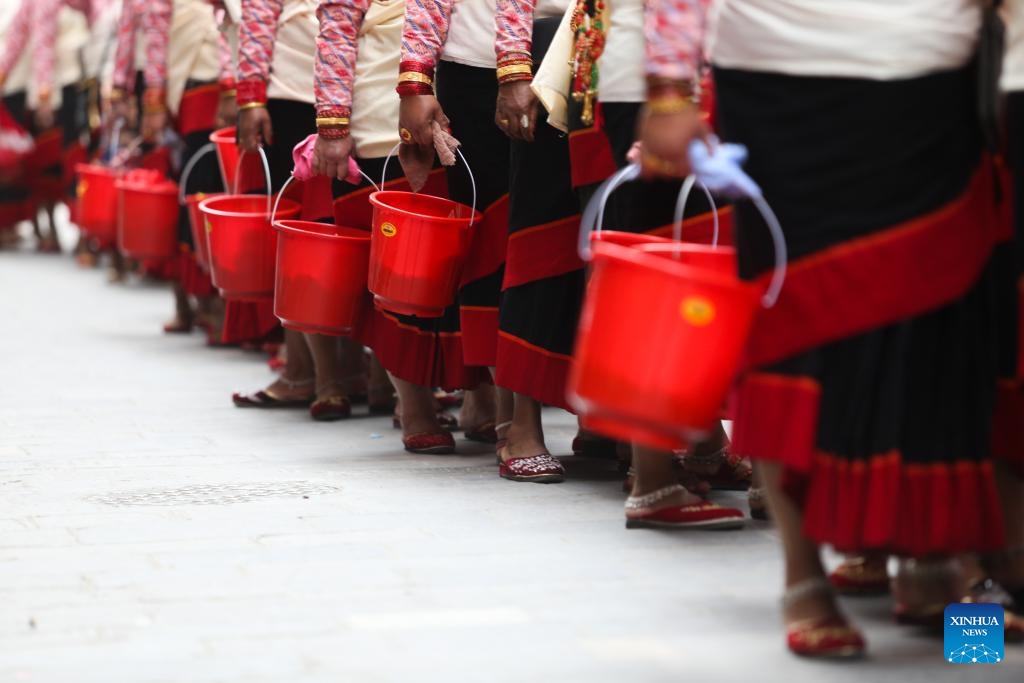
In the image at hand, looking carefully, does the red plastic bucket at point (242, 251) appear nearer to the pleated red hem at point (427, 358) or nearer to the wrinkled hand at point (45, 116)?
the pleated red hem at point (427, 358)

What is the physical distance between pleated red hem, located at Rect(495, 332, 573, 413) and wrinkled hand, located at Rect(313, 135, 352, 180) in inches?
37.6

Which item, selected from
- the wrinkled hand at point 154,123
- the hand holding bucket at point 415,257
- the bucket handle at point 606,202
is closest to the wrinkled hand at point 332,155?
the hand holding bucket at point 415,257

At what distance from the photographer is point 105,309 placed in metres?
10.1

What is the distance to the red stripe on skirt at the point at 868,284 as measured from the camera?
10.3ft

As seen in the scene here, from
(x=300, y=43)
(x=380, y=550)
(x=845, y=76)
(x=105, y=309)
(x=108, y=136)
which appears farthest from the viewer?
(x=108, y=136)

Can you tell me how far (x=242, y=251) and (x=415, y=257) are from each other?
1245mm

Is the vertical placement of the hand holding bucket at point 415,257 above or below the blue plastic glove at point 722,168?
below

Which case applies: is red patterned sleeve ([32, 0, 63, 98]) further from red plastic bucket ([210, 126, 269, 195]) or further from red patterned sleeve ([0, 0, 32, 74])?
red plastic bucket ([210, 126, 269, 195])

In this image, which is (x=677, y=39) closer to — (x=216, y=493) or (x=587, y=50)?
(x=587, y=50)

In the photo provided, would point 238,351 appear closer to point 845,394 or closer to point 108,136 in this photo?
point 108,136

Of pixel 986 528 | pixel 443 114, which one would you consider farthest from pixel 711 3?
pixel 443 114

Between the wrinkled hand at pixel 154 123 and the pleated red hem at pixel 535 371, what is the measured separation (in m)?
3.82

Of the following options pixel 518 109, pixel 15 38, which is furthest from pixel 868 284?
pixel 15 38

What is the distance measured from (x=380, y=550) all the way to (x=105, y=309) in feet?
20.8
